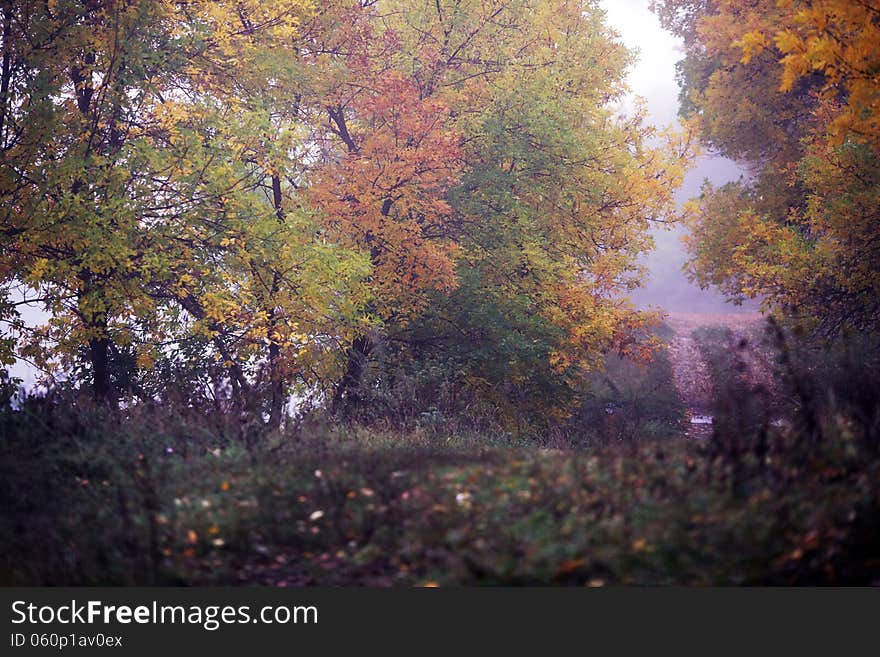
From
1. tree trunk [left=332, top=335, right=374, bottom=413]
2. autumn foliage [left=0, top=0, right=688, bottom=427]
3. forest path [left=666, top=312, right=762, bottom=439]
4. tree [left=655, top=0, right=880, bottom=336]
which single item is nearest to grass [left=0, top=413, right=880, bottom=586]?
autumn foliage [left=0, top=0, right=688, bottom=427]

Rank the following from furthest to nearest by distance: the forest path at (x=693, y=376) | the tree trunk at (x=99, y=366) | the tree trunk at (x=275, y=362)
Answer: the forest path at (x=693, y=376) → the tree trunk at (x=99, y=366) → the tree trunk at (x=275, y=362)

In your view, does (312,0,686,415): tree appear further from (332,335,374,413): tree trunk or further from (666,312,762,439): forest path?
(666,312,762,439): forest path

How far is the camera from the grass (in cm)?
479

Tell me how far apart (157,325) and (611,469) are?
9935 mm

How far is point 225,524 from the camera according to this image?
585cm

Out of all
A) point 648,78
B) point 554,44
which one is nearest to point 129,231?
point 554,44

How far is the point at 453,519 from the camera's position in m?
5.52

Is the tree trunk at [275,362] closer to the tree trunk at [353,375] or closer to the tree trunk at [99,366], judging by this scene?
the tree trunk at [353,375]

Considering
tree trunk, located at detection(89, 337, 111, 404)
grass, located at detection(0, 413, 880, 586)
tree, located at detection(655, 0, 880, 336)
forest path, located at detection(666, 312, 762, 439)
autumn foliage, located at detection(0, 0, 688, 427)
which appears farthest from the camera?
forest path, located at detection(666, 312, 762, 439)

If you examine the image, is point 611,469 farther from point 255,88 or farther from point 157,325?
point 255,88

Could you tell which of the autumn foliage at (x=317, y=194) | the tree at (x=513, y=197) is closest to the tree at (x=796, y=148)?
the autumn foliage at (x=317, y=194)

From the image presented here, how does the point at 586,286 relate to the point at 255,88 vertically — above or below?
below

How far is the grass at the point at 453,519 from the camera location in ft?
15.7

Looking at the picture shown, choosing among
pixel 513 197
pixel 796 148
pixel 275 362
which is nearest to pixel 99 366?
pixel 275 362
